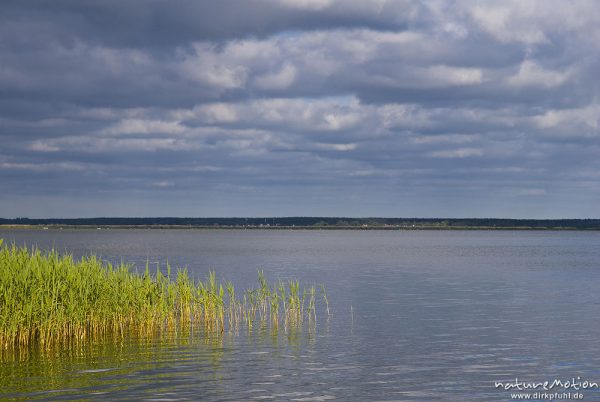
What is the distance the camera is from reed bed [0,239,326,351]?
85.1ft

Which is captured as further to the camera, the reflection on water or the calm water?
the calm water

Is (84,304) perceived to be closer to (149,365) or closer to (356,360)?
(149,365)

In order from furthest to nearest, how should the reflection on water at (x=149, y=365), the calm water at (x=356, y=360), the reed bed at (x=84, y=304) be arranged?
1. the reed bed at (x=84, y=304)
2. the calm water at (x=356, y=360)
3. the reflection on water at (x=149, y=365)

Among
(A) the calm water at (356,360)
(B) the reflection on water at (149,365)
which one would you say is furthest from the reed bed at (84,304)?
(A) the calm water at (356,360)

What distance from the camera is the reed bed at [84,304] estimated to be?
2595 centimetres

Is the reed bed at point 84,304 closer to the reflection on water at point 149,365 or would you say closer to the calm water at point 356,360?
the reflection on water at point 149,365

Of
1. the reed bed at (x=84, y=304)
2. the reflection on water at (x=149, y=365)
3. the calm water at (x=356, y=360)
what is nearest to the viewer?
the reflection on water at (x=149, y=365)

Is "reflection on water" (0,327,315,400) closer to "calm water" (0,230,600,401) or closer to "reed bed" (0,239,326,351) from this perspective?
"calm water" (0,230,600,401)

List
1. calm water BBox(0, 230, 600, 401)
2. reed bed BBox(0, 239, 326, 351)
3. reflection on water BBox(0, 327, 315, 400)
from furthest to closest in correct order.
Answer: reed bed BBox(0, 239, 326, 351) → calm water BBox(0, 230, 600, 401) → reflection on water BBox(0, 327, 315, 400)

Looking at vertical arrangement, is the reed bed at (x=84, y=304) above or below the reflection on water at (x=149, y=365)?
above

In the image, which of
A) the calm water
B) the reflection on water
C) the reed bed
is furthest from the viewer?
the reed bed

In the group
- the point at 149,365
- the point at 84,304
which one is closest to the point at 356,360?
→ the point at 149,365

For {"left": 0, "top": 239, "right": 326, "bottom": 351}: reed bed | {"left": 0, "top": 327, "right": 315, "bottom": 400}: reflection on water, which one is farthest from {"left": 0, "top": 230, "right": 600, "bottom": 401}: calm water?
{"left": 0, "top": 239, "right": 326, "bottom": 351}: reed bed

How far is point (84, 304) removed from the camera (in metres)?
28.2
